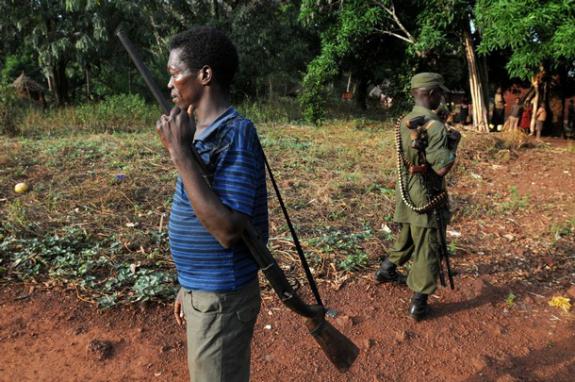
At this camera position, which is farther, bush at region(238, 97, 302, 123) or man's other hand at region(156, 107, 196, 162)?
bush at region(238, 97, 302, 123)

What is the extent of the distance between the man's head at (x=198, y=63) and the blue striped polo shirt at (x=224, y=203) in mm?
116

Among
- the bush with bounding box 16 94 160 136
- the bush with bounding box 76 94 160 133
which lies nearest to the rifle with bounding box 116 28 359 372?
the bush with bounding box 16 94 160 136

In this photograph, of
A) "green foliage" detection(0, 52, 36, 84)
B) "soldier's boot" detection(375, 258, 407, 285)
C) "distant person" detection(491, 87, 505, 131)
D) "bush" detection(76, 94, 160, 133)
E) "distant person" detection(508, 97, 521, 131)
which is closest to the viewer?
"soldier's boot" detection(375, 258, 407, 285)

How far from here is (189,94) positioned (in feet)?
4.75

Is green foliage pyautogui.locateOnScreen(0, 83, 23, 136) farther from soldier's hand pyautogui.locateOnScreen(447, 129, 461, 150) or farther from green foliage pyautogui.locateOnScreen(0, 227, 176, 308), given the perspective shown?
soldier's hand pyautogui.locateOnScreen(447, 129, 461, 150)

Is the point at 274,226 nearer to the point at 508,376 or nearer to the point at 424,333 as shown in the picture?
the point at 424,333

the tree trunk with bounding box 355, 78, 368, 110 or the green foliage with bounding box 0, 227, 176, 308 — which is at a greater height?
the tree trunk with bounding box 355, 78, 368, 110

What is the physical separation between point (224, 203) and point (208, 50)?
496 mm

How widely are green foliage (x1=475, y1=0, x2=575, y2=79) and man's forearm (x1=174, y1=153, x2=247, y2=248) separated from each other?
6840 mm

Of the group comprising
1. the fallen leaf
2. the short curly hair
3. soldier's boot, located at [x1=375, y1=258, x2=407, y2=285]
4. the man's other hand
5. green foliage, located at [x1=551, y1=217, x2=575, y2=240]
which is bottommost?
the fallen leaf

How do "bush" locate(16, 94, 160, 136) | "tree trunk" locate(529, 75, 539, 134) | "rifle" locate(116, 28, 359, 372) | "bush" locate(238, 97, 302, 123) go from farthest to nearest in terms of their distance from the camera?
1. "tree trunk" locate(529, 75, 539, 134)
2. "bush" locate(238, 97, 302, 123)
3. "bush" locate(16, 94, 160, 136)
4. "rifle" locate(116, 28, 359, 372)

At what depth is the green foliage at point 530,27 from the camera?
21.4 feet

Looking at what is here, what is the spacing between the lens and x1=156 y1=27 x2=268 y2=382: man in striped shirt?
128cm

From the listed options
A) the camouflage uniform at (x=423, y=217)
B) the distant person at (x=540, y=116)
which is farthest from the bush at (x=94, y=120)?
the distant person at (x=540, y=116)
